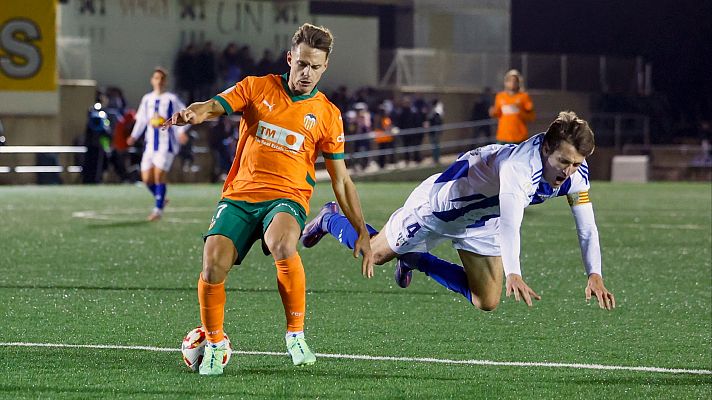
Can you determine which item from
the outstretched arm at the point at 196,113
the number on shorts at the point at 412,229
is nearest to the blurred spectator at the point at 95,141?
the number on shorts at the point at 412,229

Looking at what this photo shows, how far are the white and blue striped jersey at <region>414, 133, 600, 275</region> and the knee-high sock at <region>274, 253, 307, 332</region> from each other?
1023 millimetres

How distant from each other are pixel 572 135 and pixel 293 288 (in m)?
1.57

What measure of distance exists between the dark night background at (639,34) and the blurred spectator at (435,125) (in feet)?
38.8

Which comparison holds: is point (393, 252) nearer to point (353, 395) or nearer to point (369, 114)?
point (353, 395)

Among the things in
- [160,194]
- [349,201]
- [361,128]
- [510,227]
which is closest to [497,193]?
[349,201]

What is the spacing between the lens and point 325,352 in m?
7.36

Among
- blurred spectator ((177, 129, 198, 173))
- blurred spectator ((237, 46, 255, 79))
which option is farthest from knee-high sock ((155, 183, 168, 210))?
blurred spectator ((237, 46, 255, 79))

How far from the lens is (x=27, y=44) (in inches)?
1106

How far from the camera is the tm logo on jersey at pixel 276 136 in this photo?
677 cm

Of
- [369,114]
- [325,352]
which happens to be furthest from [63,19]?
[325,352]

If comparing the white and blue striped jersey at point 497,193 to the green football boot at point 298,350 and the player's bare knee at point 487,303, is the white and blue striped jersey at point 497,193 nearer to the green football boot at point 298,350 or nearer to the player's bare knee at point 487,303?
the player's bare knee at point 487,303

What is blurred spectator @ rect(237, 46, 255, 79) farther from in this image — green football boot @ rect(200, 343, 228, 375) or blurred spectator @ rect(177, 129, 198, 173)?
green football boot @ rect(200, 343, 228, 375)

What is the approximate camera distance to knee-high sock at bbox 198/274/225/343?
656 centimetres

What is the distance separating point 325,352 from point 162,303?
8.18 feet
